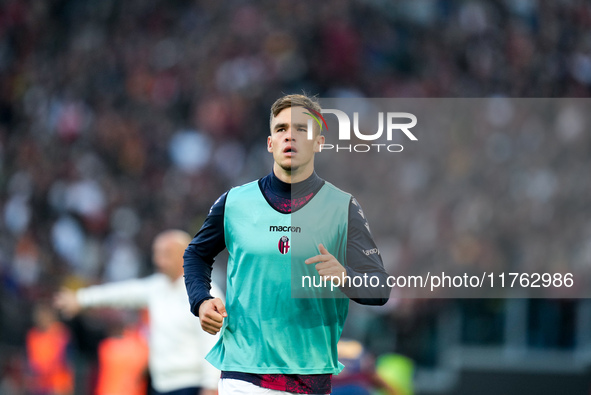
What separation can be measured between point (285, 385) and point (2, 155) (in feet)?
34.0

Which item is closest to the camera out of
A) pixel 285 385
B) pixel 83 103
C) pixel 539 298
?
pixel 285 385

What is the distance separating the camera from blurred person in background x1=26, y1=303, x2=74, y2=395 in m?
9.14

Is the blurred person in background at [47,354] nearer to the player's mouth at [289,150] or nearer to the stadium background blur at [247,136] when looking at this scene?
the stadium background blur at [247,136]

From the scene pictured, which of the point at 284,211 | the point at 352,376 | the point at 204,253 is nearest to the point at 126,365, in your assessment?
the point at 352,376

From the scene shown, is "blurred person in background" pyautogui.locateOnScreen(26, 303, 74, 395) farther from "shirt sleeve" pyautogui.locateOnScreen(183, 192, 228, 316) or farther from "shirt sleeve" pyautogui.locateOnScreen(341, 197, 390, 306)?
"shirt sleeve" pyautogui.locateOnScreen(341, 197, 390, 306)

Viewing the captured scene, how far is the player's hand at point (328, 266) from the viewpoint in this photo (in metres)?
3.02

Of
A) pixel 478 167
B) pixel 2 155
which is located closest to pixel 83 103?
pixel 2 155

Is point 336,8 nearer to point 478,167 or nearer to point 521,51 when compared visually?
point 521,51

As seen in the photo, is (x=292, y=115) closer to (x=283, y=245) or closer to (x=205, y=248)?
(x=283, y=245)

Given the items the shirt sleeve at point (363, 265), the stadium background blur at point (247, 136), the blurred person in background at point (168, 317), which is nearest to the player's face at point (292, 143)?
the shirt sleeve at point (363, 265)

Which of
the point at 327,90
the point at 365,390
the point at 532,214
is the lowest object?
the point at 365,390

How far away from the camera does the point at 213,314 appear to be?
122 inches

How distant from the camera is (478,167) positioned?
7852 millimetres

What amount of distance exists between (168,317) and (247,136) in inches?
276
